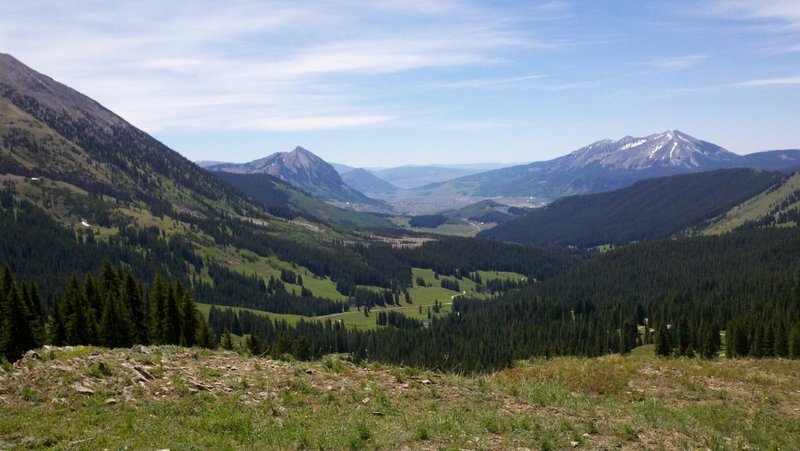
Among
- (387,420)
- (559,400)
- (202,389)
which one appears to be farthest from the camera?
(559,400)

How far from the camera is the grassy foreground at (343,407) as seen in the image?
76.1 ft

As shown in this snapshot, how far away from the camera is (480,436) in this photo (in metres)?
24.4

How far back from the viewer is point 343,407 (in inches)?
1099

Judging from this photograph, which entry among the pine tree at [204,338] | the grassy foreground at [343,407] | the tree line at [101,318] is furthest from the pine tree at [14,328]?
the grassy foreground at [343,407]

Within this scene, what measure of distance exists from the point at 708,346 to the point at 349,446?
96559 millimetres

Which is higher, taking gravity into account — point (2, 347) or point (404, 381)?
point (404, 381)

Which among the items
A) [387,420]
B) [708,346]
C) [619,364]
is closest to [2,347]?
[387,420]

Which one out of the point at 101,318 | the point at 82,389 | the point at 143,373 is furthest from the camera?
the point at 101,318

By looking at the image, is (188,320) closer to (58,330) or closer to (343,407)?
(58,330)

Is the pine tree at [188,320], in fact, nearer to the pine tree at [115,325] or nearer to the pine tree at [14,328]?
the pine tree at [115,325]

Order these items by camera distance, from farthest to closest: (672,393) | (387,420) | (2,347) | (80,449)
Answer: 1. (2,347)
2. (672,393)
3. (387,420)
4. (80,449)

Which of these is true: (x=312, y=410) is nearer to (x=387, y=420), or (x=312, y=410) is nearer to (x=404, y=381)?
(x=387, y=420)

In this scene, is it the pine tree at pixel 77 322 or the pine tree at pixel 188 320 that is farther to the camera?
the pine tree at pixel 188 320

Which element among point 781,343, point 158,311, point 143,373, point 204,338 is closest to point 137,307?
point 158,311
